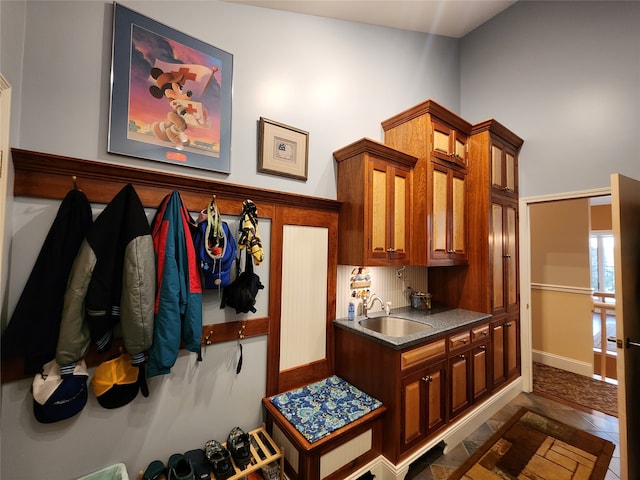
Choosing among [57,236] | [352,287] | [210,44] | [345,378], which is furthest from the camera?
[352,287]

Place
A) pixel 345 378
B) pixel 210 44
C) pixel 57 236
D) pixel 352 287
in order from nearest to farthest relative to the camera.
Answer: pixel 57 236 → pixel 210 44 → pixel 345 378 → pixel 352 287

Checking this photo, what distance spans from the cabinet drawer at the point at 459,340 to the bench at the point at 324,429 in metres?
0.79

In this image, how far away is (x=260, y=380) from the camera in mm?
1744

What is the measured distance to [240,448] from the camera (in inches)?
56.5

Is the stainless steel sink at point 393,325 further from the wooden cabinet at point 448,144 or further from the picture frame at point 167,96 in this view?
the picture frame at point 167,96

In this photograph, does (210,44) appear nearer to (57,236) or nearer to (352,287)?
(57,236)

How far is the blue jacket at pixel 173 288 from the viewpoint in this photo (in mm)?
1271

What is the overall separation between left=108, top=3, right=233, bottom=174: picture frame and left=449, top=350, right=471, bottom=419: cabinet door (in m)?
2.32

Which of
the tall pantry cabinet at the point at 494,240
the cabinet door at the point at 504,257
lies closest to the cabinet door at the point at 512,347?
the tall pantry cabinet at the point at 494,240

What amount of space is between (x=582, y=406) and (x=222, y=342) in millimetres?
3559

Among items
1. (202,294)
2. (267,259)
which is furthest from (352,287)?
(202,294)

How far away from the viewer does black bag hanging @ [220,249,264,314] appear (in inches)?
61.2

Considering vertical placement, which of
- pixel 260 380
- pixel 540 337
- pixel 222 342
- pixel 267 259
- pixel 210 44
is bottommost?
pixel 540 337

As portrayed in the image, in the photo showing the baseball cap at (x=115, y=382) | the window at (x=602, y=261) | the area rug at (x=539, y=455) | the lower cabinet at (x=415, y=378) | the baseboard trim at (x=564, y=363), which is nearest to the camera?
the baseball cap at (x=115, y=382)
